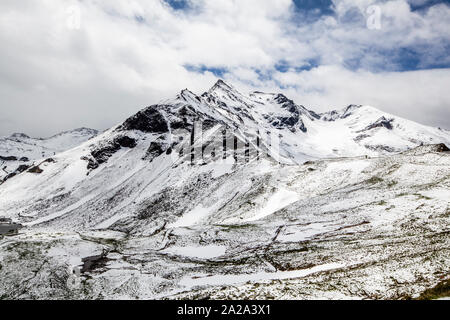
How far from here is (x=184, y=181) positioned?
11631cm

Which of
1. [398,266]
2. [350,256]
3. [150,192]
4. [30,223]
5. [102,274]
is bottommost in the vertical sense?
[30,223]

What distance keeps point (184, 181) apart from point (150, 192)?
623 inches

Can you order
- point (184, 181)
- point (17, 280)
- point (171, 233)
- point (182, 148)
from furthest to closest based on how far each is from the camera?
point (182, 148)
point (184, 181)
point (171, 233)
point (17, 280)

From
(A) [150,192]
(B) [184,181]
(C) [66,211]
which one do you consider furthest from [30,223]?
(B) [184,181]

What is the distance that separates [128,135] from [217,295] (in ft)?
561

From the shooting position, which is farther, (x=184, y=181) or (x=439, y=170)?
(x=184, y=181)

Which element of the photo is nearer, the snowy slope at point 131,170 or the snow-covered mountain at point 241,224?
the snow-covered mountain at point 241,224

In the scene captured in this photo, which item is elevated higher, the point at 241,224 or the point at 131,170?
the point at 241,224

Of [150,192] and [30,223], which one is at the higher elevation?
[150,192]

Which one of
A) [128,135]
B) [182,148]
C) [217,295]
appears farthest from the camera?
[128,135]

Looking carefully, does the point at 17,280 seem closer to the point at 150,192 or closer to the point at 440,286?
the point at 440,286

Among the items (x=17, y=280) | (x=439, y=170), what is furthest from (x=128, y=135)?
(x=439, y=170)

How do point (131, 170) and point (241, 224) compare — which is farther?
point (131, 170)

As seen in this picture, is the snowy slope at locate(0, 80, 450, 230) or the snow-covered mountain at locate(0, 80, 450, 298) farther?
the snowy slope at locate(0, 80, 450, 230)
